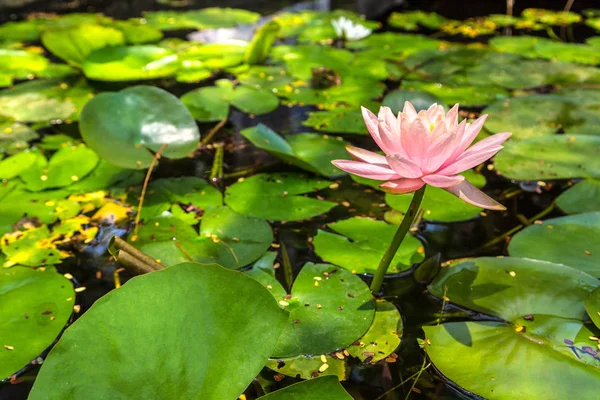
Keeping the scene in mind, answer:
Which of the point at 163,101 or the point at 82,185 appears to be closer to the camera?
the point at 82,185

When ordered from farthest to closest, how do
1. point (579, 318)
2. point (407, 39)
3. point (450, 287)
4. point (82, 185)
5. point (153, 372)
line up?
1. point (407, 39)
2. point (82, 185)
3. point (450, 287)
4. point (579, 318)
5. point (153, 372)

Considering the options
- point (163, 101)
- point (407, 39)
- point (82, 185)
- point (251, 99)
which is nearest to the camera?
point (82, 185)

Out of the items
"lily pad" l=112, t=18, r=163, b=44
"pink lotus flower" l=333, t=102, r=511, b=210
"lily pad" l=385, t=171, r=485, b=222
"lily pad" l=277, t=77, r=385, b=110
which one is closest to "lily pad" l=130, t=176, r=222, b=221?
"lily pad" l=385, t=171, r=485, b=222

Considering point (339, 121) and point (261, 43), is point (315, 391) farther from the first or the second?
point (261, 43)

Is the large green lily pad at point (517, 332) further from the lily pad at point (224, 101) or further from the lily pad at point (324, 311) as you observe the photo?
the lily pad at point (224, 101)

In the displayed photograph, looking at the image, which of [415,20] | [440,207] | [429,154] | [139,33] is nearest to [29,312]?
[429,154]

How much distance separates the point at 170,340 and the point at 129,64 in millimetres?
2085

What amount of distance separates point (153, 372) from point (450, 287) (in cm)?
72

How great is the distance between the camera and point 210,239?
132 centimetres

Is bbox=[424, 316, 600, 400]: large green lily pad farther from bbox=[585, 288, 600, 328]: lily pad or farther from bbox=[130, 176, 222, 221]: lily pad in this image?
bbox=[130, 176, 222, 221]: lily pad

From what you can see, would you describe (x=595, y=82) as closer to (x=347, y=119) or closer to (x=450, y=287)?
(x=347, y=119)

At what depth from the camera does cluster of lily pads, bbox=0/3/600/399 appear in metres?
0.80

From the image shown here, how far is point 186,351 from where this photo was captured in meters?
0.78

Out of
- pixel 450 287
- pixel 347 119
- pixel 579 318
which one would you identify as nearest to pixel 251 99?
pixel 347 119
